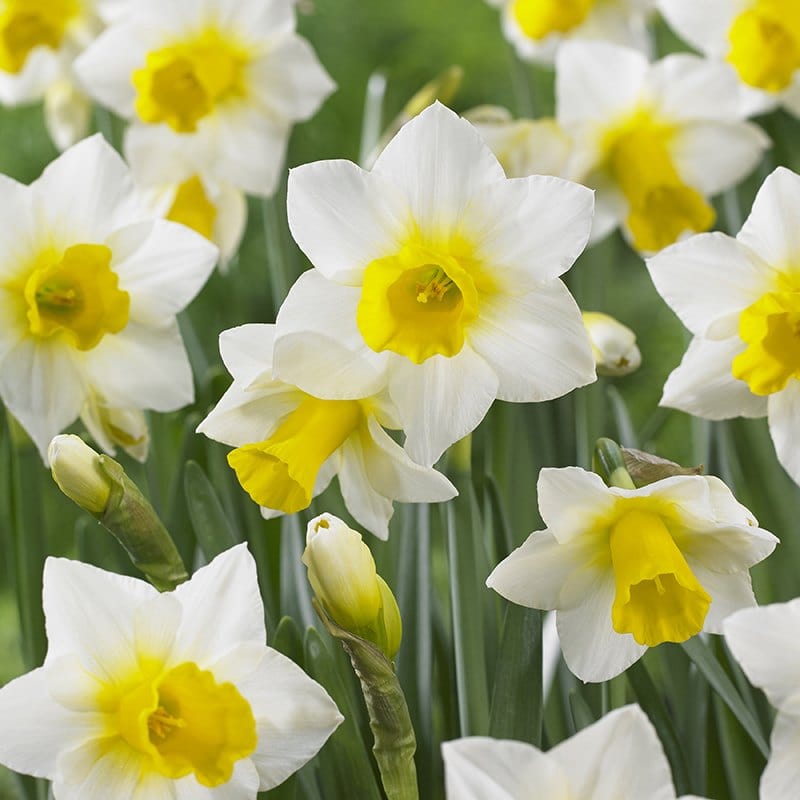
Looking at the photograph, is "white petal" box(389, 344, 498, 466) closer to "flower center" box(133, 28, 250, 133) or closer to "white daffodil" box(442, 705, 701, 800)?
"white daffodil" box(442, 705, 701, 800)

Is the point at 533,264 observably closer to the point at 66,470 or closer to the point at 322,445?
the point at 322,445

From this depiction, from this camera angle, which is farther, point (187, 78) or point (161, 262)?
point (187, 78)

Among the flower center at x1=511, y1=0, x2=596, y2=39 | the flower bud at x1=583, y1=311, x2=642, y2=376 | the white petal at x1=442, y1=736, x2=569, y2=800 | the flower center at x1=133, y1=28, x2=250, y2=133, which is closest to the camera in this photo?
the white petal at x1=442, y1=736, x2=569, y2=800

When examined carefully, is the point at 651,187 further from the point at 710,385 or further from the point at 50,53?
the point at 50,53

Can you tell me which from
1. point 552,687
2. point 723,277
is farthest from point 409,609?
point 723,277

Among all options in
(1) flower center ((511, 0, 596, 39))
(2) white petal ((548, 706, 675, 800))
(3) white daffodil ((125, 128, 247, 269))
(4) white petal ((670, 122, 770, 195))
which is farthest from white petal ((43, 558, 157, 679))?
(1) flower center ((511, 0, 596, 39))

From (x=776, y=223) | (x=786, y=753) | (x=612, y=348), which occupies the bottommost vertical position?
(x=786, y=753)

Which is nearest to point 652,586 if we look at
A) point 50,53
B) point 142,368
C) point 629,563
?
point 629,563
